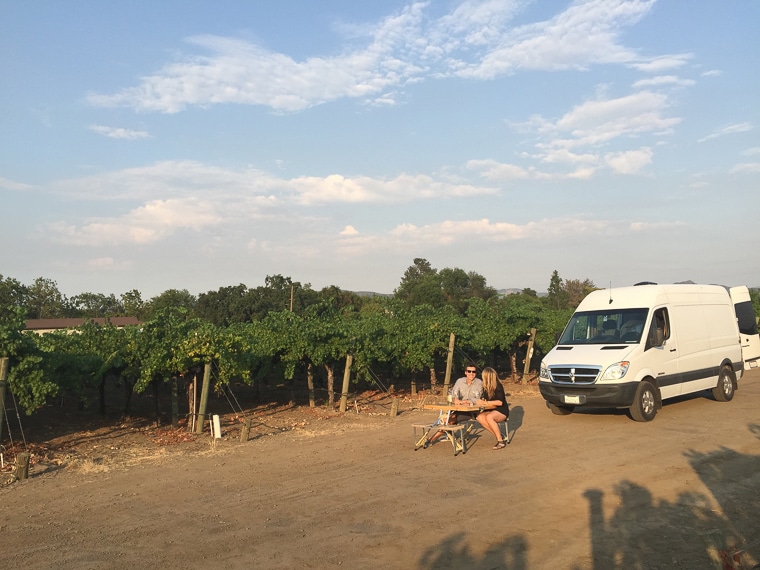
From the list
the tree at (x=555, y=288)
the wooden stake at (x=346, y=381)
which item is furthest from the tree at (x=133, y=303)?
the wooden stake at (x=346, y=381)

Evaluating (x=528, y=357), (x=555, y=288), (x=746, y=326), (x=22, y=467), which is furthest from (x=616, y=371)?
(x=555, y=288)

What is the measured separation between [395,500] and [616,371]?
622 cm

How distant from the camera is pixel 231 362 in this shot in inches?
525

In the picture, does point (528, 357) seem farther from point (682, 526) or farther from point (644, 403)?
point (682, 526)

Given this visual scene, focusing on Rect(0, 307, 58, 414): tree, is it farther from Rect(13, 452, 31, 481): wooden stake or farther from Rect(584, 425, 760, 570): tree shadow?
Rect(584, 425, 760, 570): tree shadow

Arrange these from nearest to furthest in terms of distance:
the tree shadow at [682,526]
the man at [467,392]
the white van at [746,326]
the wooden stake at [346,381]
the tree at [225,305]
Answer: the tree shadow at [682,526] → the man at [467,392] → the wooden stake at [346,381] → the white van at [746,326] → the tree at [225,305]

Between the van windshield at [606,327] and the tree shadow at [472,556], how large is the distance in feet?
25.7

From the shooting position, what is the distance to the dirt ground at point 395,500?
5.66 metres

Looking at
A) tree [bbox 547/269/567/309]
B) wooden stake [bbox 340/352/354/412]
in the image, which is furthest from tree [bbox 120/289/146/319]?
wooden stake [bbox 340/352/354/412]

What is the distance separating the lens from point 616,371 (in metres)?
11.8

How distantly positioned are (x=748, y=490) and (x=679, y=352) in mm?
6318

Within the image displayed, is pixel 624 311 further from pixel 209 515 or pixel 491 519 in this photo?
pixel 209 515

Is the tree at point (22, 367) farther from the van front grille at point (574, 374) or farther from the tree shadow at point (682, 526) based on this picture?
the van front grille at point (574, 374)

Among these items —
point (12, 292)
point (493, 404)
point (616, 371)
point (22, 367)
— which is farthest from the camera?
point (12, 292)
